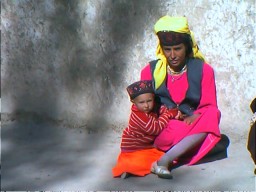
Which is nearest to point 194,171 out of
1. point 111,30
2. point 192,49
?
point 192,49

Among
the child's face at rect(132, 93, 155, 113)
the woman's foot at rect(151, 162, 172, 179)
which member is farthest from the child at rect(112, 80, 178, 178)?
the woman's foot at rect(151, 162, 172, 179)

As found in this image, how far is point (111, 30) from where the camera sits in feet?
17.0

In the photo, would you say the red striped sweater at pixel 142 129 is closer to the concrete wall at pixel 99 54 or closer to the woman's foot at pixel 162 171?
the woman's foot at pixel 162 171

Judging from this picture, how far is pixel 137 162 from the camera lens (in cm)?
441

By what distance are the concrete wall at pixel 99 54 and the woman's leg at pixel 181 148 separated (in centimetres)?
58

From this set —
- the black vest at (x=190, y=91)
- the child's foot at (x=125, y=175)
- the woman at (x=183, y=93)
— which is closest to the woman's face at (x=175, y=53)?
the woman at (x=183, y=93)

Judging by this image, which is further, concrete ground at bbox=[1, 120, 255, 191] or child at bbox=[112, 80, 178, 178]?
child at bbox=[112, 80, 178, 178]

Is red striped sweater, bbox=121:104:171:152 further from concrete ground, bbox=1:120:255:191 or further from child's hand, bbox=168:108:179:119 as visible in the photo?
concrete ground, bbox=1:120:255:191

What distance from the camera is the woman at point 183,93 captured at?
440 cm

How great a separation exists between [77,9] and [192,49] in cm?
119

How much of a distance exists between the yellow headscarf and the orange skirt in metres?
0.50

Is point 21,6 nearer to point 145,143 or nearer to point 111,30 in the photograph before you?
point 111,30

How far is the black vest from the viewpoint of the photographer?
454 cm

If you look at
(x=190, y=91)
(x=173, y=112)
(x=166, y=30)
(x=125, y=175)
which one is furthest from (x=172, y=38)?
(x=125, y=175)
